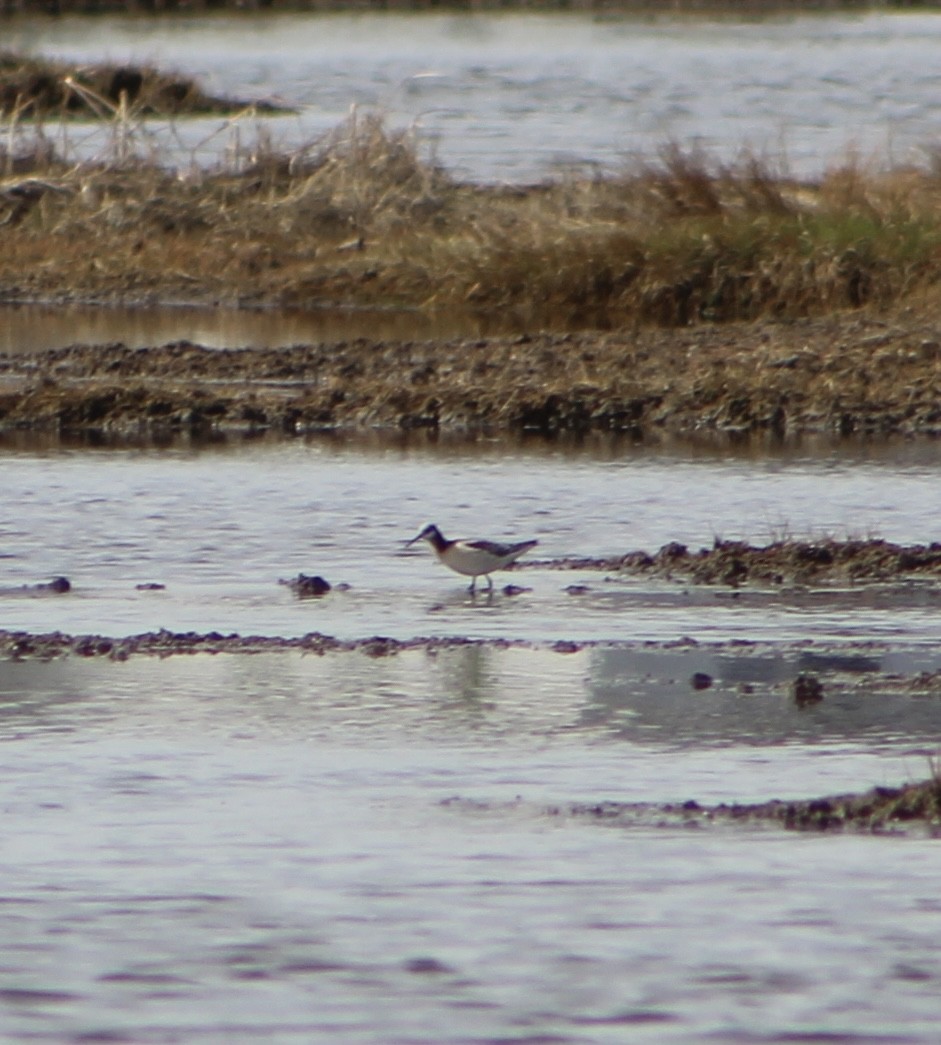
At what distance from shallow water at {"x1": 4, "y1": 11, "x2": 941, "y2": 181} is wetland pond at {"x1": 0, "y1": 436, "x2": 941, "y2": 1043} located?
14036mm

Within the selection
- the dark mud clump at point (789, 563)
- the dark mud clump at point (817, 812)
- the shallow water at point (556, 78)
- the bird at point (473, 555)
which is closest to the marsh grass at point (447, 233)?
the shallow water at point (556, 78)

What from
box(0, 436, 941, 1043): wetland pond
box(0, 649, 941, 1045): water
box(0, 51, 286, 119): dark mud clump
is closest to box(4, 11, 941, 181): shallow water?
box(0, 51, 286, 119): dark mud clump

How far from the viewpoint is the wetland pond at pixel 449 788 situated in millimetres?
7426

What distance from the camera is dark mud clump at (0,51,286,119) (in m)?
45.1

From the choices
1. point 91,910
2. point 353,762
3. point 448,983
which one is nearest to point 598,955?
point 448,983

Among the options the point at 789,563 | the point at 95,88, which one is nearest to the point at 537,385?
the point at 789,563

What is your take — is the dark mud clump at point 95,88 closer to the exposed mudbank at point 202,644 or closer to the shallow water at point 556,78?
the shallow water at point 556,78

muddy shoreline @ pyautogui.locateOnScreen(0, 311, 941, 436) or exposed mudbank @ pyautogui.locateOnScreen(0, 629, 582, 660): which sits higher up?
muddy shoreline @ pyautogui.locateOnScreen(0, 311, 941, 436)

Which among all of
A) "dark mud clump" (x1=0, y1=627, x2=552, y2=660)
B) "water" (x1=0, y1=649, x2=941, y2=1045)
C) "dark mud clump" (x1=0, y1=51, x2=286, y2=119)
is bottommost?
"water" (x1=0, y1=649, x2=941, y2=1045)

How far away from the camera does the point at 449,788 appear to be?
374 inches

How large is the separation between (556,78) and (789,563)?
222 feet

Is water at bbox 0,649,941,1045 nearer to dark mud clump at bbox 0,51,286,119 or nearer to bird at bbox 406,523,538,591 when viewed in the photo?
bird at bbox 406,523,538,591

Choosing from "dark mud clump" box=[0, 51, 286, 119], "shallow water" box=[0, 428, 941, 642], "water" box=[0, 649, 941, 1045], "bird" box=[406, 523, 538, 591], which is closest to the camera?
"water" box=[0, 649, 941, 1045]

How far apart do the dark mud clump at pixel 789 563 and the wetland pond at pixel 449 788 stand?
0.83ft
